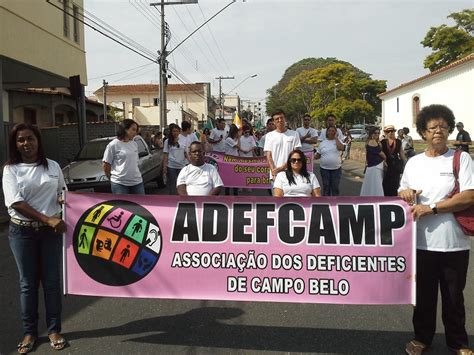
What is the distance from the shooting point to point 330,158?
8.98 m

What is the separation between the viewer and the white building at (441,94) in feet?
108

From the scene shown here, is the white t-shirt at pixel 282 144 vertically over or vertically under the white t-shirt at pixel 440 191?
over

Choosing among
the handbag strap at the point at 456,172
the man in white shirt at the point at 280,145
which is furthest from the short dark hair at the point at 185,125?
the handbag strap at the point at 456,172

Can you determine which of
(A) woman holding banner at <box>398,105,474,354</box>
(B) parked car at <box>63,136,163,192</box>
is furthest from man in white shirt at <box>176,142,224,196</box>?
(B) parked car at <box>63,136,163,192</box>

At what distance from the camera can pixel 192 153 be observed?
18.5 ft

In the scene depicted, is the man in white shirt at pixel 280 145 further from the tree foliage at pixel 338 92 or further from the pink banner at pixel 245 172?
the tree foliage at pixel 338 92

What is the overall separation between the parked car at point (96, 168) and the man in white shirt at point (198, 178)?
4888 millimetres

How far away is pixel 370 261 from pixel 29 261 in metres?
2.61

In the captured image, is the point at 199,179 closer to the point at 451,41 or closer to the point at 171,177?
the point at 171,177

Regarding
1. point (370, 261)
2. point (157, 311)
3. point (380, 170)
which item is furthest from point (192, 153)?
point (380, 170)

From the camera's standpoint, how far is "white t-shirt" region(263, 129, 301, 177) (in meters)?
7.73

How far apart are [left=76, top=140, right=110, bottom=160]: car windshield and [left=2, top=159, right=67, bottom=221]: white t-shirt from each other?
881 centimetres

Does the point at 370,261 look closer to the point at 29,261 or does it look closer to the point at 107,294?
the point at 107,294

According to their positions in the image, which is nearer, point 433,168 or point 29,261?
point 433,168
